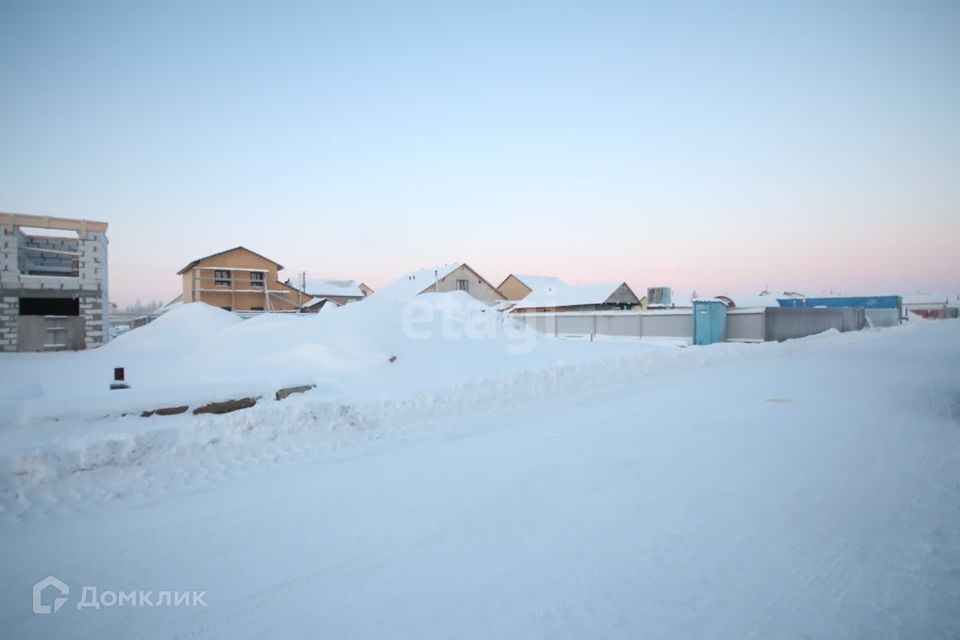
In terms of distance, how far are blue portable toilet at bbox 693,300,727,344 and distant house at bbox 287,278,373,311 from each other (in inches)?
1566

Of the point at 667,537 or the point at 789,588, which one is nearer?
the point at 789,588

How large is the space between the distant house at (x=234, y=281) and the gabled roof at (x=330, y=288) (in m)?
12.0

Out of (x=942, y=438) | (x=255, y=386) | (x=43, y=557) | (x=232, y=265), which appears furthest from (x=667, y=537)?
(x=232, y=265)

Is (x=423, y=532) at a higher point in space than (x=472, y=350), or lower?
lower

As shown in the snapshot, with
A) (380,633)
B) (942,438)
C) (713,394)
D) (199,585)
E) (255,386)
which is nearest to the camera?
(380,633)

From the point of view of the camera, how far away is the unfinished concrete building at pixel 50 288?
56.0 ft

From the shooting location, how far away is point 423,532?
4180 millimetres

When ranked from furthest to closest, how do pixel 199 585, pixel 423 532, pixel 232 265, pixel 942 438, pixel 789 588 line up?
pixel 232 265 → pixel 942 438 → pixel 423 532 → pixel 199 585 → pixel 789 588

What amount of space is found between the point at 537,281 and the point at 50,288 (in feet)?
205

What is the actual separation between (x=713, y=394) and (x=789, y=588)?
28.0ft

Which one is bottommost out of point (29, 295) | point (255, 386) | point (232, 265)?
point (255, 386)

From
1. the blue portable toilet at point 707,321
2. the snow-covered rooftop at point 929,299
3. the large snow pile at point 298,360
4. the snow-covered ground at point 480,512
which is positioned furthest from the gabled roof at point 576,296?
the snow-covered rooftop at point 929,299

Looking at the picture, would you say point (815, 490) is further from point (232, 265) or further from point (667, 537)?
point (232, 265)

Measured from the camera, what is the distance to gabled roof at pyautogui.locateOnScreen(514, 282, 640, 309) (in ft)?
158
